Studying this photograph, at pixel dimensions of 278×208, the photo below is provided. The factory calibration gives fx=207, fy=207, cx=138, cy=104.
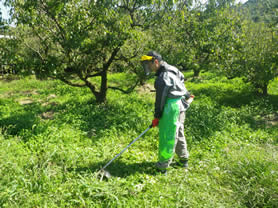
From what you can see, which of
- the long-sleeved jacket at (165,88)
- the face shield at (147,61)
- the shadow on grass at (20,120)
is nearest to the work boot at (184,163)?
the long-sleeved jacket at (165,88)

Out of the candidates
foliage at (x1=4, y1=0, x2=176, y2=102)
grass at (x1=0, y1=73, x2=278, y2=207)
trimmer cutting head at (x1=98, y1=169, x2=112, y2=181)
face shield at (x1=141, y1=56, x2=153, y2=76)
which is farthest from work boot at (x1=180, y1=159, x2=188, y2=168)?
foliage at (x1=4, y1=0, x2=176, y2=102)

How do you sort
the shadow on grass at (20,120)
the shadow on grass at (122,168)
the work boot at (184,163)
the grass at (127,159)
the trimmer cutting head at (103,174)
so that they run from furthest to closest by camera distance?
the shadow on grass at (20,120) < the work boot at (184,163) < the shadow on grass at (122,168) < the trimmer cutting head at (103,174) < the grass at (127,159)

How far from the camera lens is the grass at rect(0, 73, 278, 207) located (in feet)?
8.99

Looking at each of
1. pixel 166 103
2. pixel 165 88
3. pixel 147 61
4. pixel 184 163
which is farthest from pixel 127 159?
pixel 147 61

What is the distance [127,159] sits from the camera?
12.4 ft

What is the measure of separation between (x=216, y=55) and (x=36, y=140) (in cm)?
597

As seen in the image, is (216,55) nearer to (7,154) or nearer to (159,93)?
(159,93)

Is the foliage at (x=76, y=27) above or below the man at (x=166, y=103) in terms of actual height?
above

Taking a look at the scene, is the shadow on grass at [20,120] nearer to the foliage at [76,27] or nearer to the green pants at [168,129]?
the foliage at [76,27]

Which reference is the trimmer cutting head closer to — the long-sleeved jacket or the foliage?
the long-sleeved jacket

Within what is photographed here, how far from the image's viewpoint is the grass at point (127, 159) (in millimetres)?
2740

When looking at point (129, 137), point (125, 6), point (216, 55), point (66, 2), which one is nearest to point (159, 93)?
point (129, 137)

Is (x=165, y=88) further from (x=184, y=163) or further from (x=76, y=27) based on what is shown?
(x=76, y=27)

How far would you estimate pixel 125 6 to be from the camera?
17.3 ft
